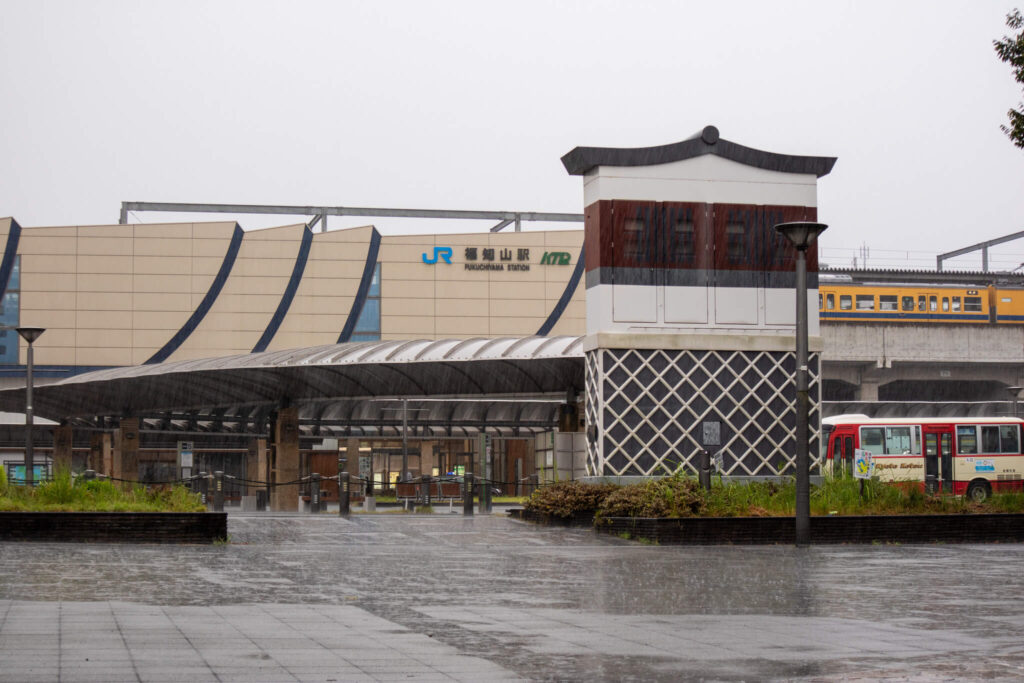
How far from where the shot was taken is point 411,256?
8500cm

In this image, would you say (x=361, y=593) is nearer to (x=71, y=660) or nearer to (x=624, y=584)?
(x=624, y=584)

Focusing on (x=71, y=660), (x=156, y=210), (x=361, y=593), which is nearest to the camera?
(x=71, y=660)

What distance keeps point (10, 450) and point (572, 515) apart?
2101 inches

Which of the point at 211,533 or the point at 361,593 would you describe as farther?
the point at 211,533

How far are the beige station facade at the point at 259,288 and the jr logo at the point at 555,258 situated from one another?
0.07 metres

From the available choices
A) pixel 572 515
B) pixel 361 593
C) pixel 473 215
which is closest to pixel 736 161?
pixel 572 515

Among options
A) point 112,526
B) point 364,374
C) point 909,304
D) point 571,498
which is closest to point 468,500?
point 364,374

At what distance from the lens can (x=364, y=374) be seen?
128 feet

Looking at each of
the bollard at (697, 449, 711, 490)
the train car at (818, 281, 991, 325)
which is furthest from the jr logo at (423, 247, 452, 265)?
the bollard at (697, 449, 711, 490)

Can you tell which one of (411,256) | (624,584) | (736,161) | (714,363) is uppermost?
(411,256)

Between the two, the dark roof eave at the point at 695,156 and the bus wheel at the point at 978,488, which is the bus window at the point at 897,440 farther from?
the dark roof eave at the point at 695,156

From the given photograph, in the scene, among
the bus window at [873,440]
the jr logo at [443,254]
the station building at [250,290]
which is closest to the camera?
the bus window at [873,440]

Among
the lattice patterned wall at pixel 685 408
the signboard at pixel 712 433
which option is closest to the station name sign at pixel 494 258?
the lattice patterned wall at pixel 685 408

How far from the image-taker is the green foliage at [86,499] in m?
21.7
